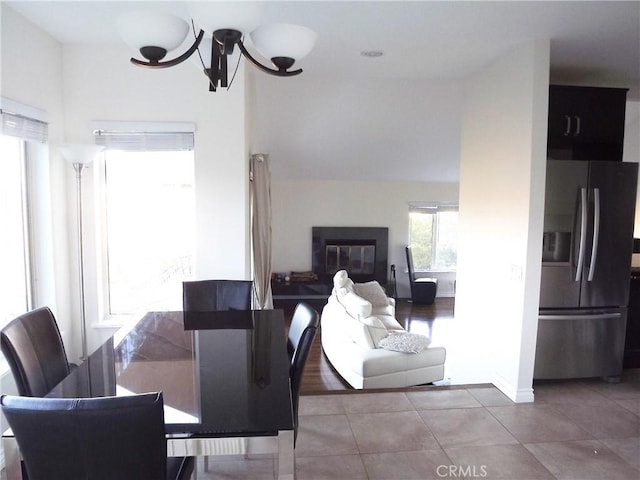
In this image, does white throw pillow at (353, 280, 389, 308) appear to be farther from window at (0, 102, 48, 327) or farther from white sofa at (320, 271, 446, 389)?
window at (0, 102, 48, 327)

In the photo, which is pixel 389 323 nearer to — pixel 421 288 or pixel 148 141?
pixel 421 288

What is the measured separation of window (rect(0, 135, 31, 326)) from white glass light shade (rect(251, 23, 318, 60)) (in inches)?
75.4

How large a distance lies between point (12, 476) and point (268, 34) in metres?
1.69

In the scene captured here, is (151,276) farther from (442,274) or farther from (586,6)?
(442,274)

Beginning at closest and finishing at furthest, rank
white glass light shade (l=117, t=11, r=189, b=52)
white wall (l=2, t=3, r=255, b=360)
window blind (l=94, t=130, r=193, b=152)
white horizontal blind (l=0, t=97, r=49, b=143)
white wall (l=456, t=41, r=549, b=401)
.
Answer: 1. white glass light shade (l=117, t=11, r=189, b=52)
2. white horizontal blind (l=0, t=97, r=49, b=143)
3. white wall (l=456, t=41, r=549, b=401)
4. white wall (l=2, t=3, r=255, b=360)
5. window blind (l=94, t=130, r=193, b=152)

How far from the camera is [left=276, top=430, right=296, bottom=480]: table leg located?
52.4 inches

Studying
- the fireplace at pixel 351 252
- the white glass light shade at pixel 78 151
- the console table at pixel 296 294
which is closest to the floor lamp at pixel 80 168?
the white glass light shade at pixel 78 151

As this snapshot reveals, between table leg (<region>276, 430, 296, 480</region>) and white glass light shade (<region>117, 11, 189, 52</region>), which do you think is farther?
white glass light shade (<region>117, 11, 189, 52</region>)

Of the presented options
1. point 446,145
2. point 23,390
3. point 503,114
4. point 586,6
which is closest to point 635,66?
point 503,114

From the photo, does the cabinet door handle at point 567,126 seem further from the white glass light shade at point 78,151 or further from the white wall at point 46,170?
the white wall at point 46,170

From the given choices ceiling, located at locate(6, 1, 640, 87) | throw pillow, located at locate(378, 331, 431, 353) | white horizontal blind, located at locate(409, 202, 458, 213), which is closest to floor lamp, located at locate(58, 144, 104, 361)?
ceiling, located at locate(6, 1, 640, 87)

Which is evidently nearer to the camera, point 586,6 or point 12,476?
point 12,476

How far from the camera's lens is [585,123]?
10.8 ft

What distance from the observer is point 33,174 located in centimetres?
287
